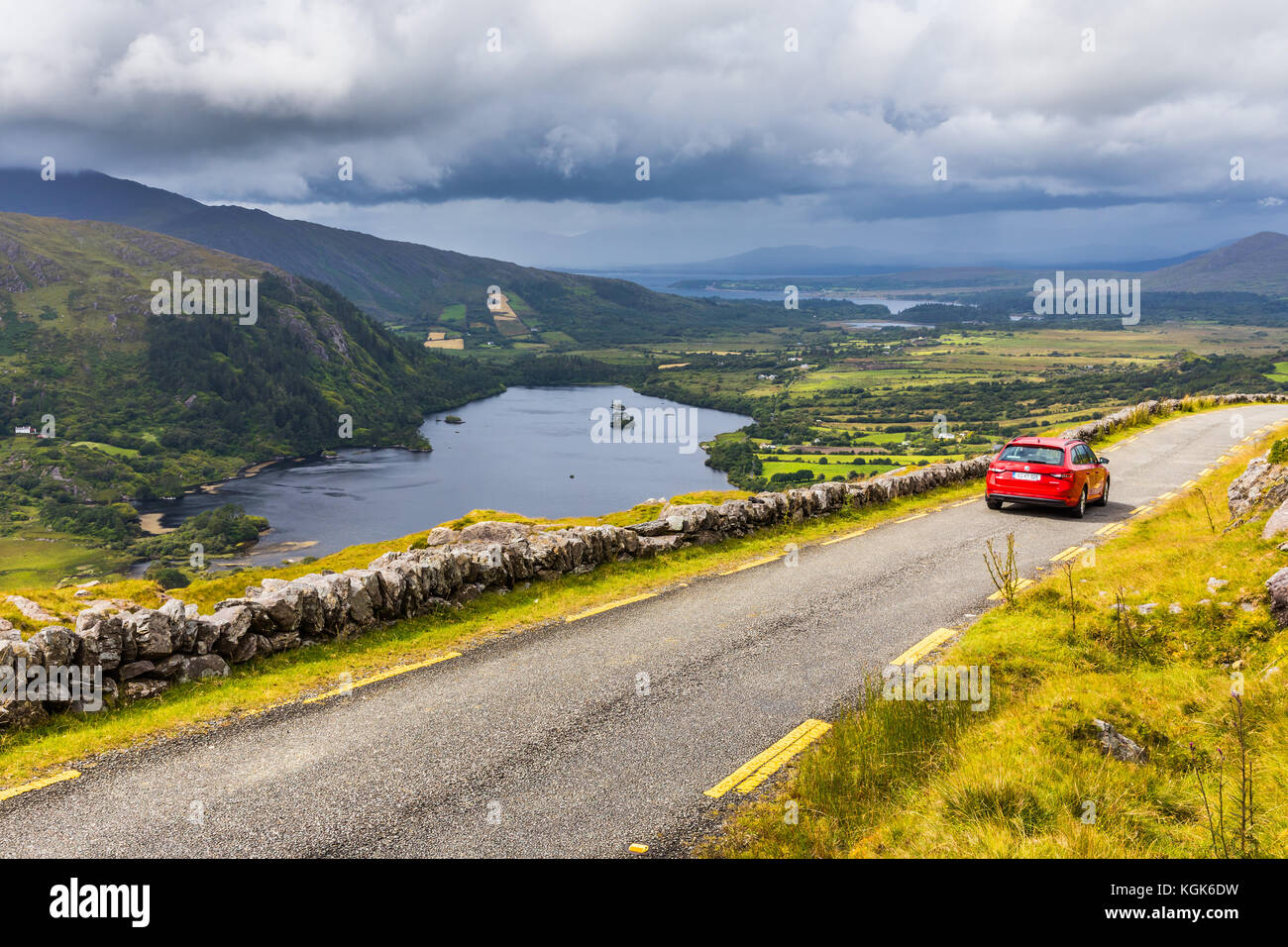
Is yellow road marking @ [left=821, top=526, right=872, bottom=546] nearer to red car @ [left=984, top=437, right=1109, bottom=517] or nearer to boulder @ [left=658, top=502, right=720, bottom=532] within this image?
boulder @ [left=658, top=502, right=720, bottom=532]

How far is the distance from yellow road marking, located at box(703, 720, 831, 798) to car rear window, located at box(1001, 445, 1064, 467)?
1612cm

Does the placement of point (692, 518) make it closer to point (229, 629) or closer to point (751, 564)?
point (751, 564)

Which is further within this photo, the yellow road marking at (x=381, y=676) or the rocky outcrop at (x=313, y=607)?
the yellow road marking at (x=381, y=676)

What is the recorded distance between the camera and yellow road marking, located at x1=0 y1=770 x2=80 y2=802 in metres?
7.55

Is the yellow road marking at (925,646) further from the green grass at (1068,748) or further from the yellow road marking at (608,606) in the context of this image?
the yellow road marking at (608,606)

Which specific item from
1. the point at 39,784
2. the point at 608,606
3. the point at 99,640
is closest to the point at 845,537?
the point at 608,606

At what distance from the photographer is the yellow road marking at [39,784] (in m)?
7.55

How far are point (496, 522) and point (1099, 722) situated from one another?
15.6m

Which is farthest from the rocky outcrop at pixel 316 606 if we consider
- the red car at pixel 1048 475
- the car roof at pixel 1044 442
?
the car roof at pixel 1044 442

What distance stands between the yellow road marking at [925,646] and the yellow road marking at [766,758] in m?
2.46

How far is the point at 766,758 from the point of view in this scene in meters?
8.22

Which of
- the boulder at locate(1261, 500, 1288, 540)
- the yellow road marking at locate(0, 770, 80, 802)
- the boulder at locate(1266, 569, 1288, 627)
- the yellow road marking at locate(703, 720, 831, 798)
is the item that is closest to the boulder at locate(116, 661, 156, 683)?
the yellow road marking at locate(0, 770, 80, 802)

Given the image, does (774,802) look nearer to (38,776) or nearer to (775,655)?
(775,655)

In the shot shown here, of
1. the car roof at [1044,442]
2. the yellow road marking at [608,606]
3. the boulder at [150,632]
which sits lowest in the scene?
the yellow road marking at [608,606]
